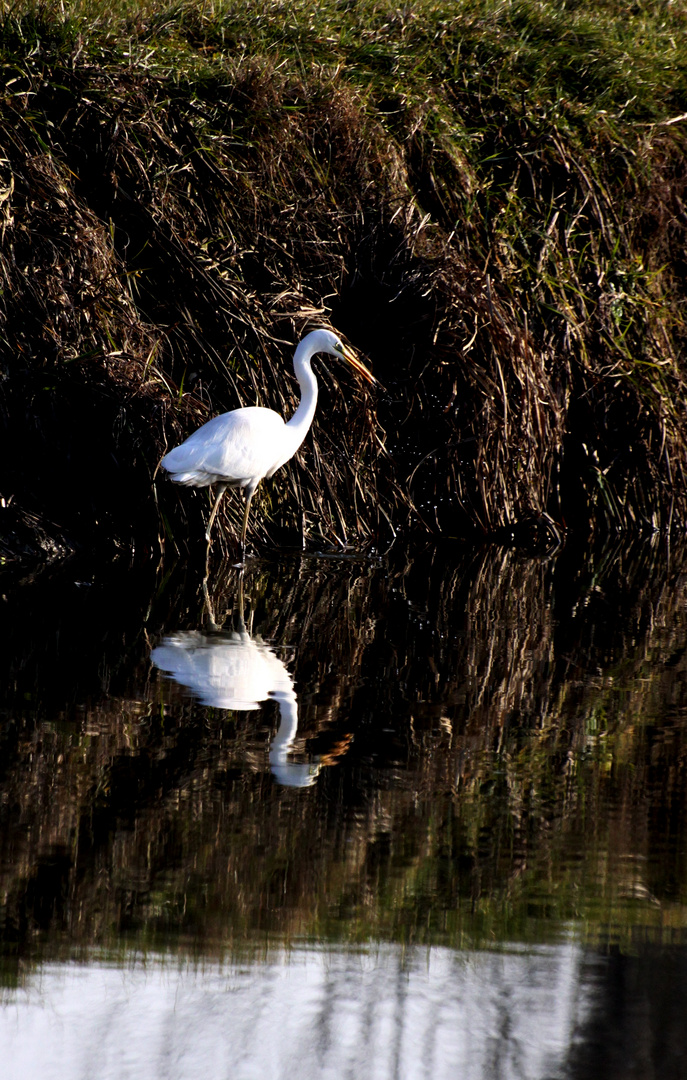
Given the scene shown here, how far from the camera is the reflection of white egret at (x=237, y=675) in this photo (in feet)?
10.9

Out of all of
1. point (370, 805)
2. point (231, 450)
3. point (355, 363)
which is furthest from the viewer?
point (355, 363)

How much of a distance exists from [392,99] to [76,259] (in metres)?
2.77

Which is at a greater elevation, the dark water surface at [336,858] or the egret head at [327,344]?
the egret head at [327,344]

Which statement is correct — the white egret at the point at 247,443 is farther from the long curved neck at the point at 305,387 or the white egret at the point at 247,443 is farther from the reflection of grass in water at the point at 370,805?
the reflection of grass in water at the point at 370,805

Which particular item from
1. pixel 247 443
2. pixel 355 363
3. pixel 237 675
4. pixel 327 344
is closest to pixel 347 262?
pixel 355 363

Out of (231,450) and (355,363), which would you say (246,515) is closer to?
(231,450)

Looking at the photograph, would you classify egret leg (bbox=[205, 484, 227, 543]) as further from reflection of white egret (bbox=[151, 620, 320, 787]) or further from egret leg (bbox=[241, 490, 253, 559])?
reflection of white egret (bbox=[151, 620, 320, 787])

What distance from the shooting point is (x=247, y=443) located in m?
6.39

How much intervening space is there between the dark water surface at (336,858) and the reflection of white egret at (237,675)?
0.05 feet

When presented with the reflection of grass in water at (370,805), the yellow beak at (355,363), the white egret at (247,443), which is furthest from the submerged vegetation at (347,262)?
the reflection of grass in water at (370,805)

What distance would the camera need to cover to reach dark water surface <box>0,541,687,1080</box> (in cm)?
199

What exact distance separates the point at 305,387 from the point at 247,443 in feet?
2.36

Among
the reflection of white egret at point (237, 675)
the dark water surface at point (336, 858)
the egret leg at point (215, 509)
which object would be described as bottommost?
the dark water surface at point (336, 858)

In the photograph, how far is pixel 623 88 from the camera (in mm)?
9078
